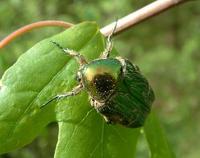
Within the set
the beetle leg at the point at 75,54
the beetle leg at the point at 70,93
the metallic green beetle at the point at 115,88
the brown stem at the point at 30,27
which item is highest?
the brown stem at the point at 30,27

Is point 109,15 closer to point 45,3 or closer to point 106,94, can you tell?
point 45,3

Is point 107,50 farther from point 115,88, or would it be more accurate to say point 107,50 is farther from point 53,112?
point 53,112

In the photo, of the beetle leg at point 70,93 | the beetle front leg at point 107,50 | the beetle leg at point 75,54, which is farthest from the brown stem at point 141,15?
the beetle leg at point 70,93

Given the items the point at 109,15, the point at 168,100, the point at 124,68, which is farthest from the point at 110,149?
the point at 168,100

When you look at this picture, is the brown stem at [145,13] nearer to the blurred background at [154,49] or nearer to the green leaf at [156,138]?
the green leaf at [156,138]

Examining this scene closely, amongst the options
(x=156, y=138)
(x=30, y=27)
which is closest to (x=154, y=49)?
(x=156, y=138)

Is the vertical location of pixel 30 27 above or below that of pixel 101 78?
above
